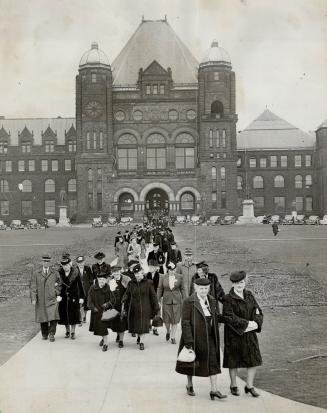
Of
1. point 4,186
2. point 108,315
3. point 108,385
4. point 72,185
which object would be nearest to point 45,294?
point 108,315

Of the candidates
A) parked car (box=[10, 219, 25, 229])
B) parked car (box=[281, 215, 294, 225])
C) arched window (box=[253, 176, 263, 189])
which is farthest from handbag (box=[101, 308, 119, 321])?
arched window (box=[253, 176, 263, 189])

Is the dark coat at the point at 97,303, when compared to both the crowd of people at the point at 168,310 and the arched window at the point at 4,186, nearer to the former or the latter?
the crowd of people at the point at 168,310

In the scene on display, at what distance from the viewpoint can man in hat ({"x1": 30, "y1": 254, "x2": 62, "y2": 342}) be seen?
11.3 metres

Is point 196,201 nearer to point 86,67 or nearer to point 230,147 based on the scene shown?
point 230,147

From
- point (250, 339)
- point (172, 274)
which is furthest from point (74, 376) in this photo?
point (172, 274)

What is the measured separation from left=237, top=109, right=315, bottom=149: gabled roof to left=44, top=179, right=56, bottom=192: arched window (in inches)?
1085

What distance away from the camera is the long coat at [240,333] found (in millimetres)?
7641

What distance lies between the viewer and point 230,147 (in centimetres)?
7800

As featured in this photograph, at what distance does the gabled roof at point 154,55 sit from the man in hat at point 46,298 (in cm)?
7264

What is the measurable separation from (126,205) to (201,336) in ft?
233

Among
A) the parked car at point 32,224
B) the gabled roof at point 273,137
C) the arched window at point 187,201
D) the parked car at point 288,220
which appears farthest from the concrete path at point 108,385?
the gabled roof at point 273,137

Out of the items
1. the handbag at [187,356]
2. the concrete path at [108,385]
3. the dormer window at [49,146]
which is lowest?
the concrete path at [108,385]

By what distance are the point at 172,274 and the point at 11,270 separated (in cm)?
1319

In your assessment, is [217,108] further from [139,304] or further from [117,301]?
[139,304]
